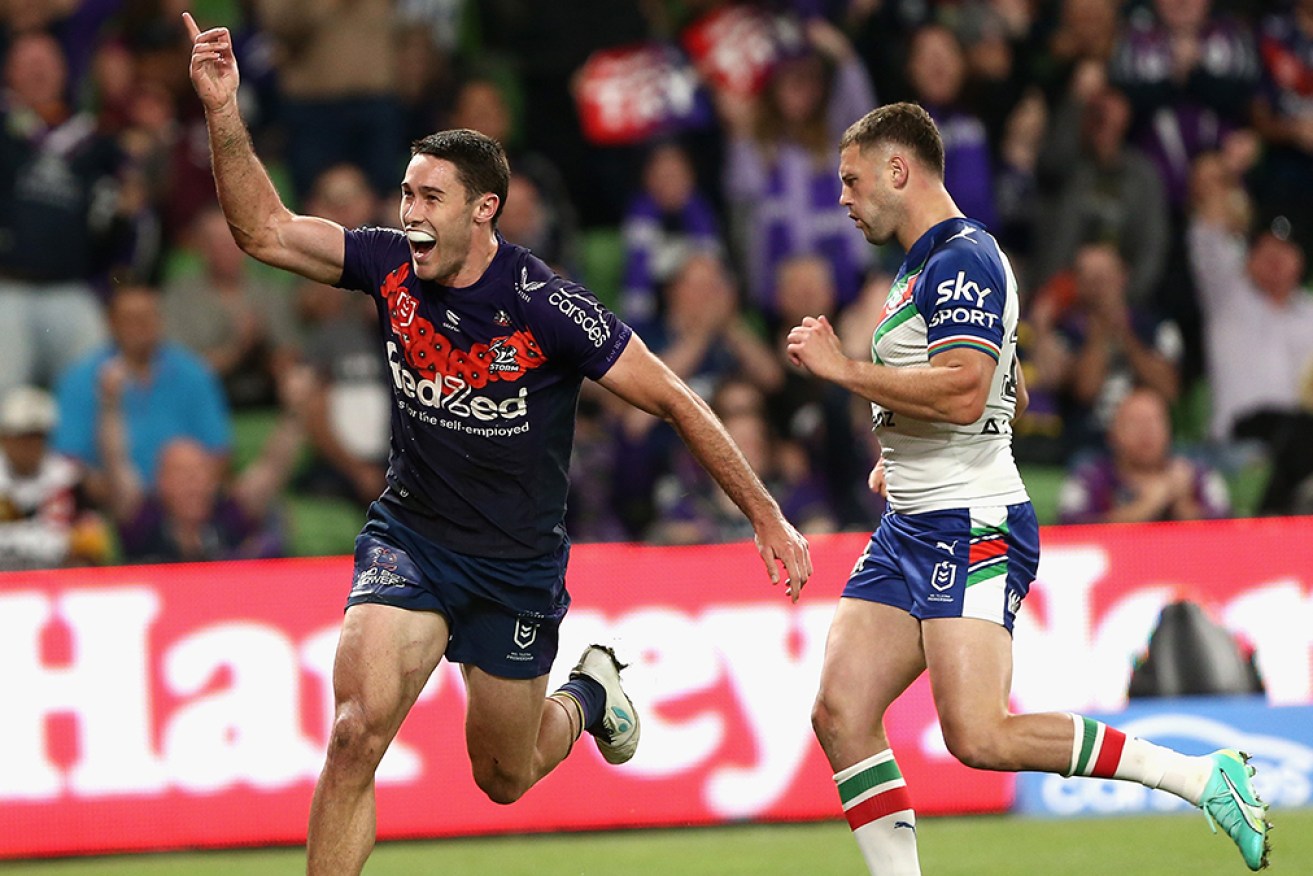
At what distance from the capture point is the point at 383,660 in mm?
5883

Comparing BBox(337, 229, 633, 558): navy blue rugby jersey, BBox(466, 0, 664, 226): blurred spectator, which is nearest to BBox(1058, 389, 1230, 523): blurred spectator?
BBox(466, 0, 664, 226): blurred spectator

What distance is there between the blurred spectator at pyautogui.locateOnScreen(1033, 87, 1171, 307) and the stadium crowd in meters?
0.02

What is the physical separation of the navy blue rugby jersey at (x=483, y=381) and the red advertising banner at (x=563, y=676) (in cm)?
283

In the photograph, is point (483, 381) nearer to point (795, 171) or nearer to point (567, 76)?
point (795, 171)

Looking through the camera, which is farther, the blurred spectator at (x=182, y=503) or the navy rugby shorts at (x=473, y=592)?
the blurred spectator at (x=182, y=503)

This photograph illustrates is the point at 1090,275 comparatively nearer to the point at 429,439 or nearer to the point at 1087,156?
the point at 1087,156

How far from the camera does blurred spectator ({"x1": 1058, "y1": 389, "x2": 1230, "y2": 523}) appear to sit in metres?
10.7

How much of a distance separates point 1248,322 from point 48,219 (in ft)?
25.7

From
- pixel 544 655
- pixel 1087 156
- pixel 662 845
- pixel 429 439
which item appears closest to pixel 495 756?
pixel 544 655

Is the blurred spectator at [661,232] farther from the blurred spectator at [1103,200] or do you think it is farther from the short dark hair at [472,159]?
the short dark hair at [472,159]

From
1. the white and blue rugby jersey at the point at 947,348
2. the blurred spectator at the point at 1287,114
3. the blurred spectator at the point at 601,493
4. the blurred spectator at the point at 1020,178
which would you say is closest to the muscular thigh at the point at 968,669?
the white and blue rugby jersey at the point at 947,348

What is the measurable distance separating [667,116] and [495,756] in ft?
24.3

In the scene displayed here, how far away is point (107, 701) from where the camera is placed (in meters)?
8.95

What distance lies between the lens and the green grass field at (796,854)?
7.70 meters
